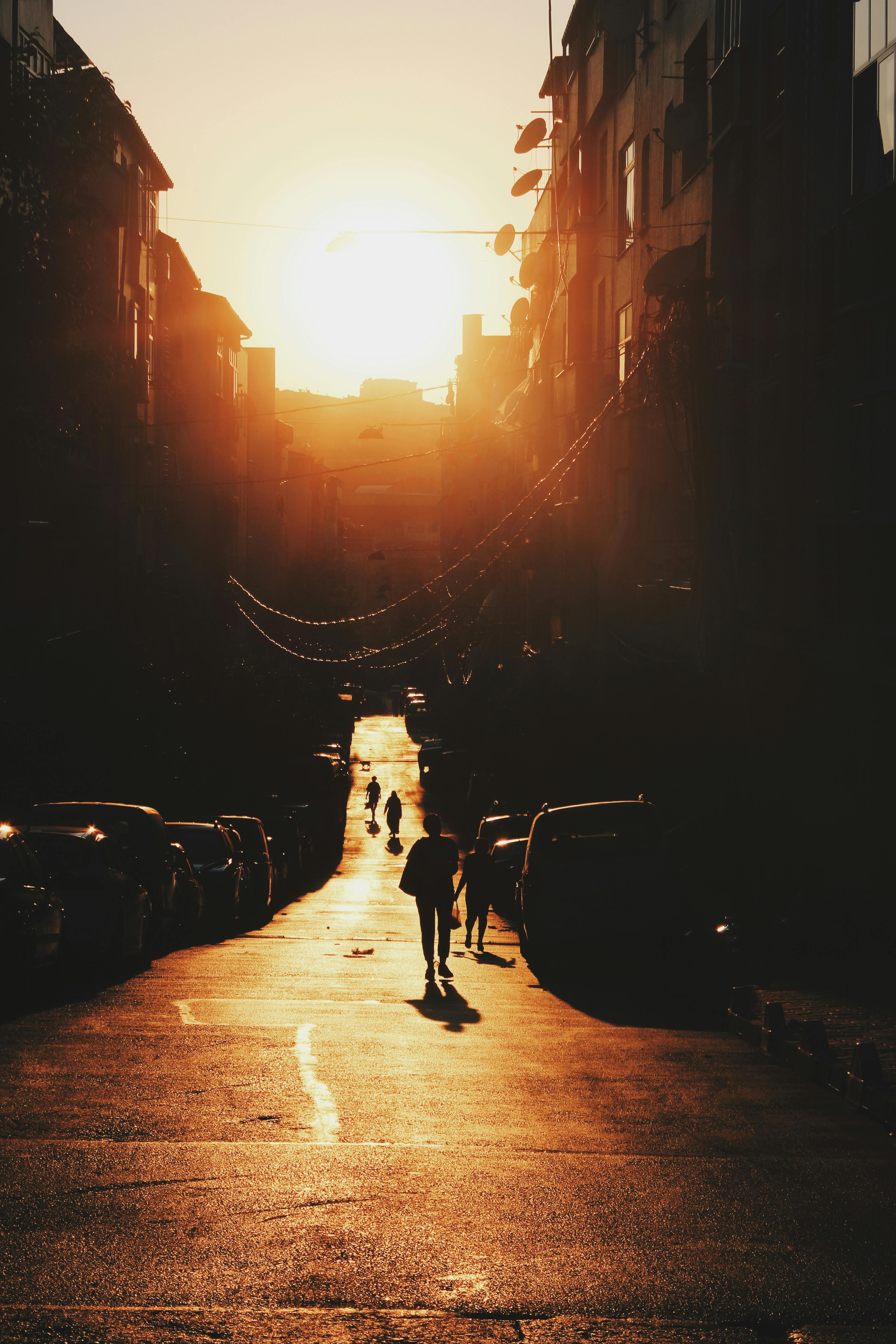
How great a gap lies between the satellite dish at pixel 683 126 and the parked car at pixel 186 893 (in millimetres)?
16169

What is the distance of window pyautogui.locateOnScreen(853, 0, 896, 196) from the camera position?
15.6 metres

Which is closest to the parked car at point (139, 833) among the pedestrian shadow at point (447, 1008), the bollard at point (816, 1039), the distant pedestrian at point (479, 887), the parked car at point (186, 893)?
the parked car at point (186, 893)

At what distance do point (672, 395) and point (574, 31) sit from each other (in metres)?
24.8

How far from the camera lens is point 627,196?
37.3m

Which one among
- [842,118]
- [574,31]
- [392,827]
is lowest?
[392,827]

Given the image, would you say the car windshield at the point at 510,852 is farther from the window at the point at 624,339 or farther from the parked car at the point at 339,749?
the parked car at the point at 339,749

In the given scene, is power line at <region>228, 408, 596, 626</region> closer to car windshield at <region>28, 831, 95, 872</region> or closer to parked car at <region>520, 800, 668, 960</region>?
parked car at <region>520, 800, 668, 960</region>

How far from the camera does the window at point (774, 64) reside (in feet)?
76.0

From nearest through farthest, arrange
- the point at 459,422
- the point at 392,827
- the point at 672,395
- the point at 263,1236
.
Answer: the point at 263,1236 < the point at 672,395 < the point at 392,827 < the point at 459,422

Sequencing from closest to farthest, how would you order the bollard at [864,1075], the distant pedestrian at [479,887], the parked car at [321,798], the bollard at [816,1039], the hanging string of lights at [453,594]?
the bollard at [864,1075] < the bollard at [816,1039] < the distant pedestrian at [479,887] < the hanging string of lights at [453,594] < the parked car at [321,798]

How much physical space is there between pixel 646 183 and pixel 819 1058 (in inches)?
1143

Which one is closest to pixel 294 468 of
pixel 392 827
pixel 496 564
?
pixel 496 564

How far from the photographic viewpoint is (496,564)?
63.5 m

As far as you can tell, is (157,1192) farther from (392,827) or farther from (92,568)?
(392,827)
